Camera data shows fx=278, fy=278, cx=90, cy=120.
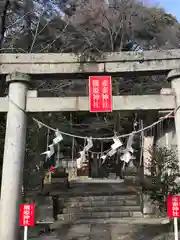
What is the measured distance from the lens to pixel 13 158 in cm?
572

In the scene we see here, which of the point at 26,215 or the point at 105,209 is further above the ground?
the point at 26,215

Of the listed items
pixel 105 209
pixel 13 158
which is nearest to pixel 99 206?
pixel 105 209

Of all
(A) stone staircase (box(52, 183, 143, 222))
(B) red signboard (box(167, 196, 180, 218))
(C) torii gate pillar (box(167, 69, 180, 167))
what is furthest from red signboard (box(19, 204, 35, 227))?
(A) stone staircase (box(52, 183, 143, 222))

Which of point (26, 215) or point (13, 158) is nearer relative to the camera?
point (26, 215)

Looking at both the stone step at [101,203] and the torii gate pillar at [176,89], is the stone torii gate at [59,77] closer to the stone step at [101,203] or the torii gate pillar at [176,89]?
the torii gate pillar at [176,89]

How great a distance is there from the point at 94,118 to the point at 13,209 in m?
14.6

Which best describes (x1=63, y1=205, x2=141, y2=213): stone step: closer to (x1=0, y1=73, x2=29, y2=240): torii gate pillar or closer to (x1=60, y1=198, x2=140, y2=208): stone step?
(x1=60, y1=198, x2=140, y2=208): stone step

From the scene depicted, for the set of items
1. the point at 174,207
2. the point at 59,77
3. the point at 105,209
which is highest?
the point at 59,77

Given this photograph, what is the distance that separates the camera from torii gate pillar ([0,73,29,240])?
5.50m

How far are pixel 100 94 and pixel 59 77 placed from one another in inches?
42.3

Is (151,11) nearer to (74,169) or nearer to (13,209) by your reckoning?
(74,169)

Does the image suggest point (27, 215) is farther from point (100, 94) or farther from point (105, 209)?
point (105, 209)

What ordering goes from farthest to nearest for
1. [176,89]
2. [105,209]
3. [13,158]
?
[105,209] → [176,89] → [13,158]

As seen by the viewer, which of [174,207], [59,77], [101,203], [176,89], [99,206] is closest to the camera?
[174,207]
